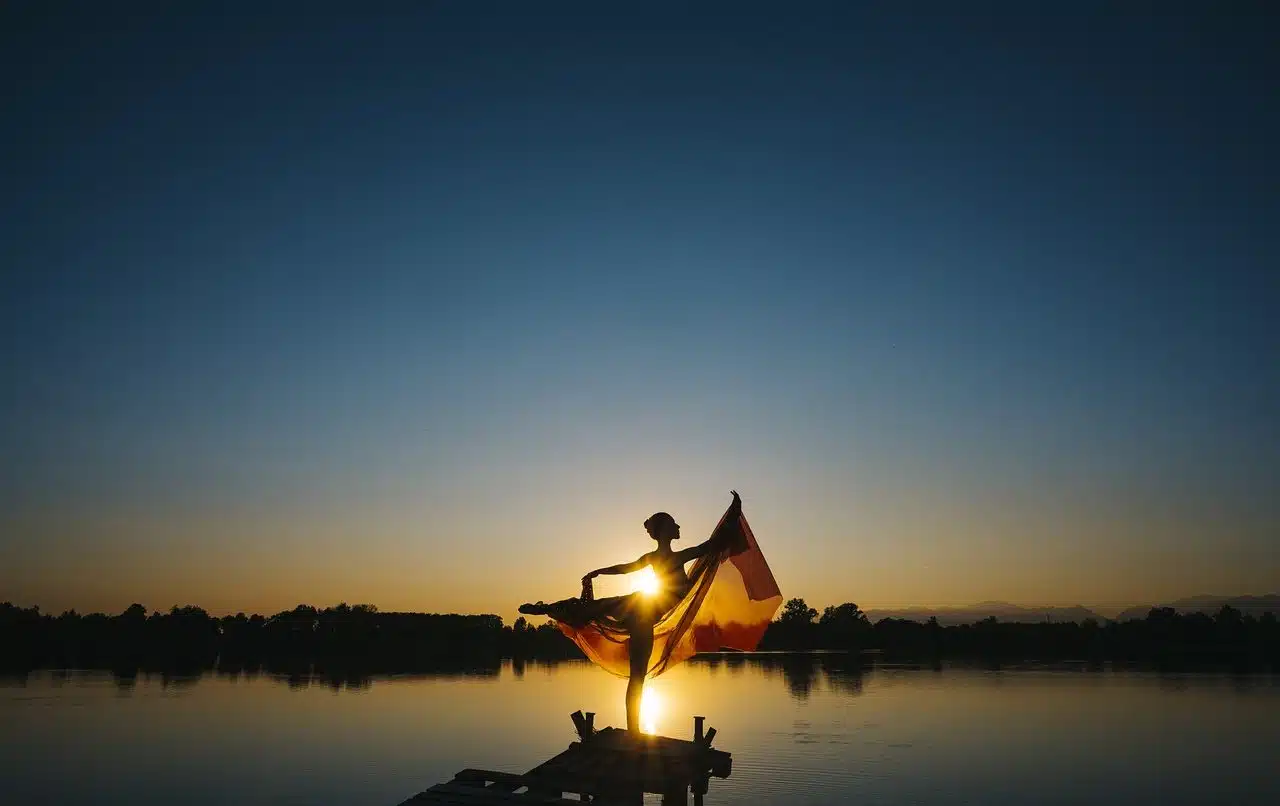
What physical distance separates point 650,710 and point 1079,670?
6319 cm

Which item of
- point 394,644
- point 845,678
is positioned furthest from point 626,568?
point 394,644

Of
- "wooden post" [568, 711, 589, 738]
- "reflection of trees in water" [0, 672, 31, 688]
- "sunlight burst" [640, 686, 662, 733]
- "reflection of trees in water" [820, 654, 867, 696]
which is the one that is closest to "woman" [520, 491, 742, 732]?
"wooden post" [568, 711, 589, 738]

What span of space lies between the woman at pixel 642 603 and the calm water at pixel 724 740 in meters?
21.5

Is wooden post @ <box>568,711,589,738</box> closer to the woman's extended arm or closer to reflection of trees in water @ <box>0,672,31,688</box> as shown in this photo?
the woman's extended arm

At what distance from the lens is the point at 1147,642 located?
15038cm

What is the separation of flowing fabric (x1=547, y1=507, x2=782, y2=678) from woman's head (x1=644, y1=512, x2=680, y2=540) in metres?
0.77

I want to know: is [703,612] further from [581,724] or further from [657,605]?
[581,724]

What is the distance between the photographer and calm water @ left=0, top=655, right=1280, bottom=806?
33031mm

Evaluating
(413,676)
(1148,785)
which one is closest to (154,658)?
(413,676)

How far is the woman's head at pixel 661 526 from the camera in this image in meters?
10.9

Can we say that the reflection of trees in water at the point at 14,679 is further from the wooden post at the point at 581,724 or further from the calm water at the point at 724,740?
the wooden post at the point at 581,724

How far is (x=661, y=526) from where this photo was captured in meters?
10.9

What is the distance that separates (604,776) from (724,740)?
39.3m

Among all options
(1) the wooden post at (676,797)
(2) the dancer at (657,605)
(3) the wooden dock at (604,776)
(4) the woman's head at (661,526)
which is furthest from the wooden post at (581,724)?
(4) the woman's head at (661,526)
